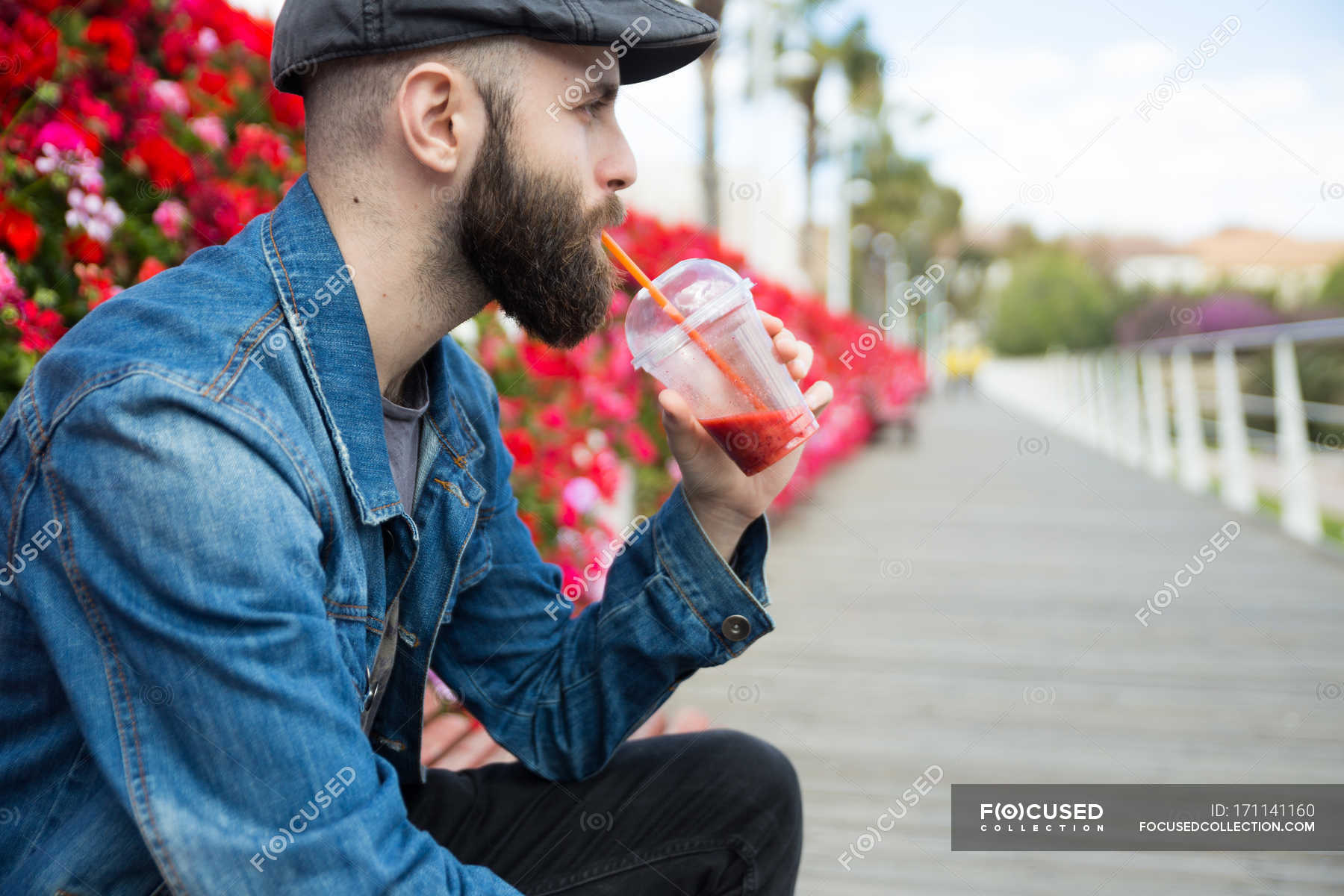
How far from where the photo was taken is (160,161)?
246 centimetres

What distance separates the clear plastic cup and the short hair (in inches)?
15.7

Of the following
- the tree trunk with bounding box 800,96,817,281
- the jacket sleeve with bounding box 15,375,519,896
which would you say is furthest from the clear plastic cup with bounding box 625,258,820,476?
the tree trunk with bounding box 800,96,817,281

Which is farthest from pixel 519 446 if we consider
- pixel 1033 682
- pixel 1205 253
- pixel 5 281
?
pixel 1205 253

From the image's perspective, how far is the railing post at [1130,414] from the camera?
1105 centimetres

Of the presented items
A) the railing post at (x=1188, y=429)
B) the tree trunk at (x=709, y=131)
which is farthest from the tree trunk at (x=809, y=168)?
the railing post at (x=1188, y=429)

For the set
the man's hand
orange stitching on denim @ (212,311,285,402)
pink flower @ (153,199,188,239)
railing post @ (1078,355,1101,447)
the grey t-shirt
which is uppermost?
orange stitching on denim @ (212,311,285,402)

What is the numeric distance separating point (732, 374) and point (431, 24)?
0.63 m

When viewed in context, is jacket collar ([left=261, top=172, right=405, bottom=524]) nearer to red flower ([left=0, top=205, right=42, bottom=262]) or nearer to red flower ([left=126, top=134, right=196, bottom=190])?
red flower ([left=0, top=205, right=42, bottom=262])

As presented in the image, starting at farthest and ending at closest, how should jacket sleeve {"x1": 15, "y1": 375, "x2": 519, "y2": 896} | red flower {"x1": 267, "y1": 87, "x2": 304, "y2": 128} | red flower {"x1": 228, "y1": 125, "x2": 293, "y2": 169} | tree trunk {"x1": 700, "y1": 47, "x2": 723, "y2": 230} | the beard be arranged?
tree trunk {"x1": 700, "y1": 47, "x2": 723, "y2": 230} < red flower {"x1": 267, "y1": 87, "x2": 304, "y2": 128} < red flower {"x1": 228, "y1": 125, "x2": 293, "y2": 169} < the beard < jacket sleeve {"x1": 15, "y1": 375, "x2": 519, "y2": 896}

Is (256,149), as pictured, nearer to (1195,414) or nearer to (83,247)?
(83,247)

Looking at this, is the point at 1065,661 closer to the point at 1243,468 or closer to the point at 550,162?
the point at 550,162

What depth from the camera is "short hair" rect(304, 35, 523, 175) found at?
1296 mm

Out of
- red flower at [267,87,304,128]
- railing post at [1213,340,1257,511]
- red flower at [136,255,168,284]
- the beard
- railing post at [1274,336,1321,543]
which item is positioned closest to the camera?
the beard

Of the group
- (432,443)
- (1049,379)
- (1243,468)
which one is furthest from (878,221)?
(432,443)
